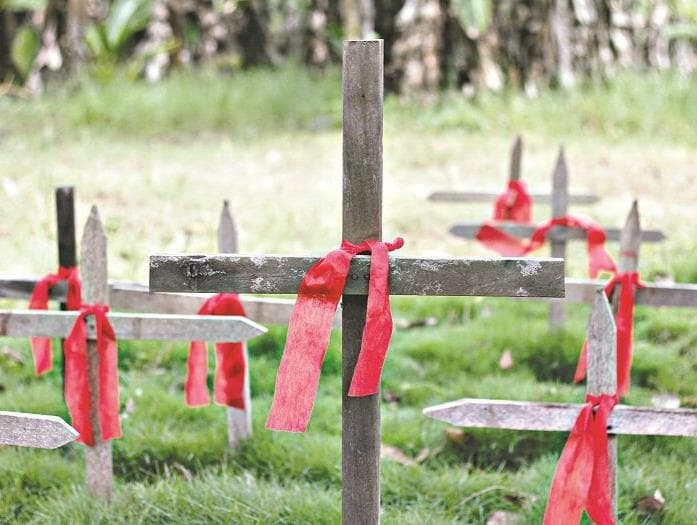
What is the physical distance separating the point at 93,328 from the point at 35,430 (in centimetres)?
60

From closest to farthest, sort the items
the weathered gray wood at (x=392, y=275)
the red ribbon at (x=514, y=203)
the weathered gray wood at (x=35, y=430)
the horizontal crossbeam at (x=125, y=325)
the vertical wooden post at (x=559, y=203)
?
the weathered gray wood at (x=392, y=275)
the weathered gray wood at (x=35, y=430)
the horizontal crossbeam at (x=125, y=325)
the vertical wooden post at (x=559, y=203)
the red ribbon at (x=514, y=203)

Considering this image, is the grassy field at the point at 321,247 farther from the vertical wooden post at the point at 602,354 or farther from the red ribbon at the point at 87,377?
the vertical wooden post at the point at 602,354

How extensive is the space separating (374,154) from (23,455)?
1.88 meters

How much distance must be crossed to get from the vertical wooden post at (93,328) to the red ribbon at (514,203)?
2.33 meters

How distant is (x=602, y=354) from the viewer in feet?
9.32

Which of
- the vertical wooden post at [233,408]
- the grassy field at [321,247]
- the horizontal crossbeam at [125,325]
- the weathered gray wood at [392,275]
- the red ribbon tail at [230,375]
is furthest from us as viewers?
the vertical wooden post at [233,408]

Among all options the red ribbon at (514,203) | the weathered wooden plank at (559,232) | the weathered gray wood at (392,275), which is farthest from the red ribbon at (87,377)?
the red ribbon at (514,203)

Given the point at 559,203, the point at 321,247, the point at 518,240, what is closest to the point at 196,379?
the point at 518,240

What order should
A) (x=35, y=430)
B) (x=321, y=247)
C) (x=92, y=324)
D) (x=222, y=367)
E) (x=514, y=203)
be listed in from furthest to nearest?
(x=321, y=247) < (x=514, y=203) < (x=222, y=367) < (x=92, y=324) < (x=35, y=430)

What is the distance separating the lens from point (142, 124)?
10188 millimetres

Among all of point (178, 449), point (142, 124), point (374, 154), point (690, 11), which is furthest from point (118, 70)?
point (374, 154)

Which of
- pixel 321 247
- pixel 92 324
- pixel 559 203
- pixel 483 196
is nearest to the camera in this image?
pixel 92 324

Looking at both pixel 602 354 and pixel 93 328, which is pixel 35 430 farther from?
pixel 602 354

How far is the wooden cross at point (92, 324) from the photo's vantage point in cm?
331
